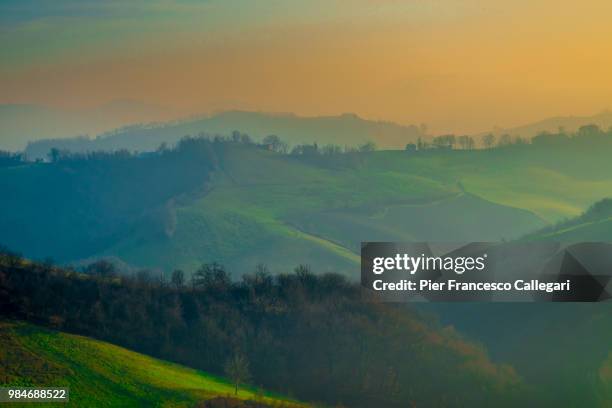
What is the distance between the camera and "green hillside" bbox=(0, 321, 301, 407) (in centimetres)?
5722

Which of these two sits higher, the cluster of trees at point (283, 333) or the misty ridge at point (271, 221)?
the misty ridge at point (271, 221)

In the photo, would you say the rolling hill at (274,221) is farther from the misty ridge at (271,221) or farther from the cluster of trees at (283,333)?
the cluster of trees at (283,333)

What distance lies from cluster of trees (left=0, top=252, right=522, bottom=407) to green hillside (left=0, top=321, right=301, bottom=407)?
128 inches

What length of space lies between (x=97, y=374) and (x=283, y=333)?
69.5 ft

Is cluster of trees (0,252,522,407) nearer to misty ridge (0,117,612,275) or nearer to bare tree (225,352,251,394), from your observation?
bare tree (225,352,251,394)

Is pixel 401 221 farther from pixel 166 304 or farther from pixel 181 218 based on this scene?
pixel 166 304

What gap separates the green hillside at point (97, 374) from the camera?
2253 inches

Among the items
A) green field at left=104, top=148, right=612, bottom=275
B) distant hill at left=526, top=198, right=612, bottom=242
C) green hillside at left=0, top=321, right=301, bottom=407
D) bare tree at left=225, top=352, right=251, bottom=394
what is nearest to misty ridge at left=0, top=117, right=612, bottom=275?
green field at left=104, top=148, right=612, bottom=275

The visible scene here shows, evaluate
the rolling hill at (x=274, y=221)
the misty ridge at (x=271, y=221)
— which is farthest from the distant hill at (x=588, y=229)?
the rolling hill at (x=274, y=221)

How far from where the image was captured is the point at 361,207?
185 meters

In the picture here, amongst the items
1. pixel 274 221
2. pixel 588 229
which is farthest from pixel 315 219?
pixel 588 229

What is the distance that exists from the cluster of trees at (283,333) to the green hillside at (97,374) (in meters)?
3.24

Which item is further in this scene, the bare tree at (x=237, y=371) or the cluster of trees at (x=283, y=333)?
the cluster of trees at (x=283, y=333)

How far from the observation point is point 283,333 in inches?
3108
